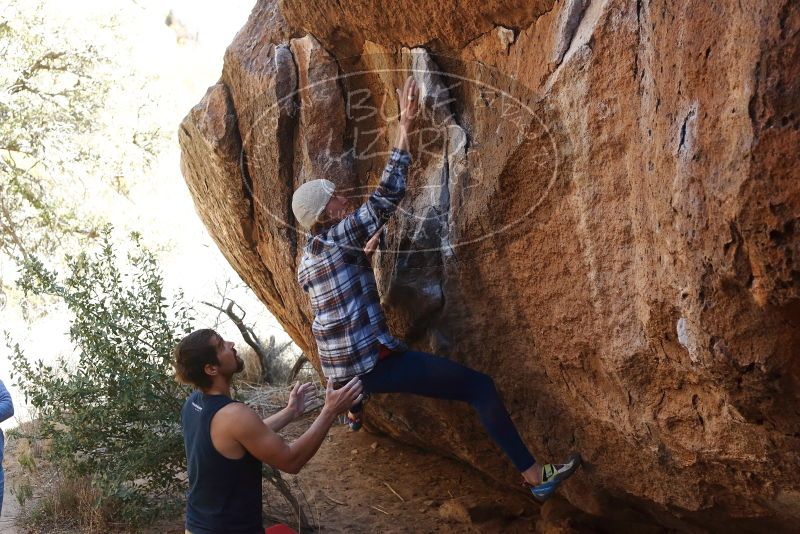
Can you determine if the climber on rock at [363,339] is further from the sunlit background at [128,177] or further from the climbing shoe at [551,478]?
the sunlit background at [128,177]

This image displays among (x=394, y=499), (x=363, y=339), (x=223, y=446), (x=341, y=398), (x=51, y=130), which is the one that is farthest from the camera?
(x=51, y=130)

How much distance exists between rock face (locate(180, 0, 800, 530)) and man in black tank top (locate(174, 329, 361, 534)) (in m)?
1.14

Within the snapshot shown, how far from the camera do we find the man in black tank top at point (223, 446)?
119 inches

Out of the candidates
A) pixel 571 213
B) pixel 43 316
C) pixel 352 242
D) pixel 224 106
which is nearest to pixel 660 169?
pixel 571 213

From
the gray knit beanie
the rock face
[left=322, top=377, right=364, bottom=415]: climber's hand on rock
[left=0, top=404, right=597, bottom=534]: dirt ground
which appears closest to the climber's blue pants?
the rock face

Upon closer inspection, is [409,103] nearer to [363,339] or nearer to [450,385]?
[363,339]

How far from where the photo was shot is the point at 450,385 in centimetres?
380

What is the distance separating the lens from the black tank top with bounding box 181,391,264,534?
121 inches

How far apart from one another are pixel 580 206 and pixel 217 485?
1.79 meters

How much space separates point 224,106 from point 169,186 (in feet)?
33.4

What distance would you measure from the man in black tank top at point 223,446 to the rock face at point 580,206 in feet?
3.74

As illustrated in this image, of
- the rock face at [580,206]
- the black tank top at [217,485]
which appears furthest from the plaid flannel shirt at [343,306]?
the black tank top at [217,485]

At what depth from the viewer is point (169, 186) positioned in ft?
47.8

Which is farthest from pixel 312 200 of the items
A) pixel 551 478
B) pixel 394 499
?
pixel 394 499
